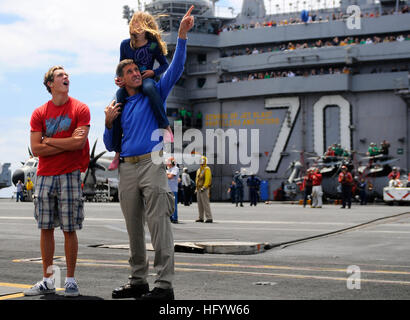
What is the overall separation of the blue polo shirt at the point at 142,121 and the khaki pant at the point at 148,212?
0.14 m

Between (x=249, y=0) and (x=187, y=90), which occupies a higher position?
(x=249, y=0)

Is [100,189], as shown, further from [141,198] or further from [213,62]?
[141,198]

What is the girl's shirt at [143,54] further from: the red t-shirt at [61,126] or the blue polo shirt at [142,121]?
the red t-shirt at [61,126]

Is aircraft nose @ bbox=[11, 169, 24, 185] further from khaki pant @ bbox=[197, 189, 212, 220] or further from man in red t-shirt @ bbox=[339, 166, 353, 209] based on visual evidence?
khaki pant @ bbox=[197, 189, 212, 220]

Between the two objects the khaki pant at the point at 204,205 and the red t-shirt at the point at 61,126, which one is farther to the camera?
the khaki pant at the point at 204,205

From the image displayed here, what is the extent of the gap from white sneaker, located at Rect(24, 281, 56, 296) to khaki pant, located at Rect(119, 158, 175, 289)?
0.75 m

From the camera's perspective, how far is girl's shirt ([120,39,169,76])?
5.34 metres

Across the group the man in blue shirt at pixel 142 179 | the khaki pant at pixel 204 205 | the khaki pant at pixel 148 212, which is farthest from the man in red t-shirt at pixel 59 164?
the khaki pant at pixel 204 205

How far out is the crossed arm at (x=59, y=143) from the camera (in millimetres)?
5344

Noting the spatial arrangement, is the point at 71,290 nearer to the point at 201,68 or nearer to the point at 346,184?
the point at 346,184

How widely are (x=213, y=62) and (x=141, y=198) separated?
1847 inches

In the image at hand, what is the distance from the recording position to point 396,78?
44719 millimetres

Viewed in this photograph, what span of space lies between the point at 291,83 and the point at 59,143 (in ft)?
143
